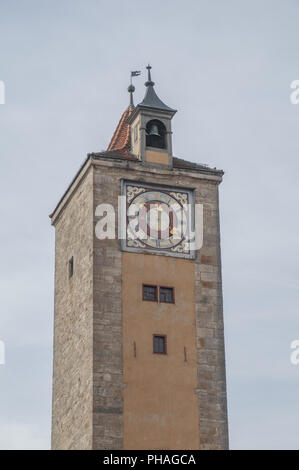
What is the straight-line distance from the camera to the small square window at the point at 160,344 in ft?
183

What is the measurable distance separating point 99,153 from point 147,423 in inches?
447

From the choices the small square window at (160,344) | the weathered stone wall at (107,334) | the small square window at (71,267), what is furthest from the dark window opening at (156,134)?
Answer: the small square window at (160,344)

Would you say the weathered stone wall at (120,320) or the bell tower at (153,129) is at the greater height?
the bell tower at (153,129)

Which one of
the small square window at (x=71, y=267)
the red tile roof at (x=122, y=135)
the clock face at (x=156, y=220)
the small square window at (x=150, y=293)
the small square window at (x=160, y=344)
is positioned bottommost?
the small square window at (x=160, y=344)

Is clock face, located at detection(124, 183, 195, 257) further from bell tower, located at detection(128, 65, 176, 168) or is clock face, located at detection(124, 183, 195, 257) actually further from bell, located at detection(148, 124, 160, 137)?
bell, located at detection(148, 124, 160, 137)

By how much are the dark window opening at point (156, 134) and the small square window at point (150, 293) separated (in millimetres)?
6798

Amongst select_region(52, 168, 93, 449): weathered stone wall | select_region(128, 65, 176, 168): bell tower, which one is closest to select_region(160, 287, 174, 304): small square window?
select_region(52, 168, 93, 449): weathered stone wall

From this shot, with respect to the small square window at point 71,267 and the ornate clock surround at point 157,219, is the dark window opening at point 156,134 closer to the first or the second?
the ornate clock surround at point 157,219

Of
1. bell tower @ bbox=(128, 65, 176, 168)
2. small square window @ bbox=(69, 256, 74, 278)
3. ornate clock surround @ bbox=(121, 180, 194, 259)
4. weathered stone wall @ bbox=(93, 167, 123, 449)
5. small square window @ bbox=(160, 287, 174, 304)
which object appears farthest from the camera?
bell tower @ bbox=(128, 65, 176, 168)

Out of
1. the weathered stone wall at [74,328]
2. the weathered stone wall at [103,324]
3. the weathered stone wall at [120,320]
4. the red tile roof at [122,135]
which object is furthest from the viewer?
the red tile roof at [122,135]

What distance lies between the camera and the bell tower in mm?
59562

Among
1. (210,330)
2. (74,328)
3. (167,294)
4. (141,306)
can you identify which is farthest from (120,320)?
(210,330)

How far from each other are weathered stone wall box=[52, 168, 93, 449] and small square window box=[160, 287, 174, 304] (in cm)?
292

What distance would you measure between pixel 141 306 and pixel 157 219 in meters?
3.87
